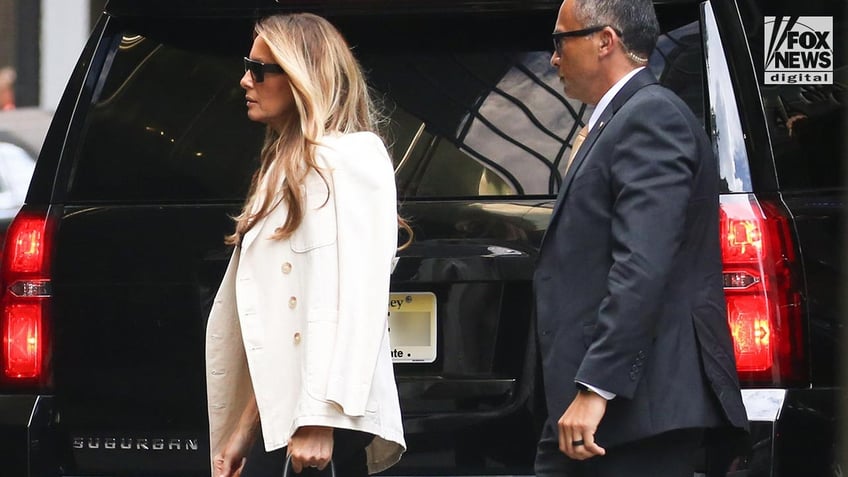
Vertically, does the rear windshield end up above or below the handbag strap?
above

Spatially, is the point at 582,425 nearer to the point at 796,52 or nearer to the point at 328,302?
the point at 328,302

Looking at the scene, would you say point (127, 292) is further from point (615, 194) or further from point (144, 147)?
point (615, 194)

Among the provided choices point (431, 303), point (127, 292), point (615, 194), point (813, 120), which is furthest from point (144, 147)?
point (813, 120)

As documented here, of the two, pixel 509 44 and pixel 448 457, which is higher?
pixel 509 44

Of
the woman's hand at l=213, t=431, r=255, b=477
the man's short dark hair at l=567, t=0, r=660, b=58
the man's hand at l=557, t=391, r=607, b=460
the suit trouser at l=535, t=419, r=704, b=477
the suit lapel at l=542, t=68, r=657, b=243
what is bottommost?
the woman's hand at l=213, t=431, r=255, b=477

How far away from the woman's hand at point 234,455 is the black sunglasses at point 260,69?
2.54 ft

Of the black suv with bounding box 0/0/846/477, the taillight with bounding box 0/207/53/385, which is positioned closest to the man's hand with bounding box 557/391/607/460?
the black suv with bounding box 0/0/846/477

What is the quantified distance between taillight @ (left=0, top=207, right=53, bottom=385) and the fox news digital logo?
7.50 feet

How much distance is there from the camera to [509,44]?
13.4ft

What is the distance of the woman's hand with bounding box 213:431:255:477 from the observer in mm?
3244

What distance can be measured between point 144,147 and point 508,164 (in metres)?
1.00

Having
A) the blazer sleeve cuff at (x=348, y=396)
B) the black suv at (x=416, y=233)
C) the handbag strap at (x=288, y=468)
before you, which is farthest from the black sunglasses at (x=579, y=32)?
the handbag strap at (x=288, y=468)

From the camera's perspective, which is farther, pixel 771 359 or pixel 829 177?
pixel 829 177

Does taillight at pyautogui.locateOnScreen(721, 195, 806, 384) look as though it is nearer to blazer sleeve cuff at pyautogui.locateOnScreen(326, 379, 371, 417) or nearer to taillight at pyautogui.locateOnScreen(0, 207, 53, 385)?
blazer sleeve cuff at pyautogui.locateOnScreen(326, 379, 371, 417)
